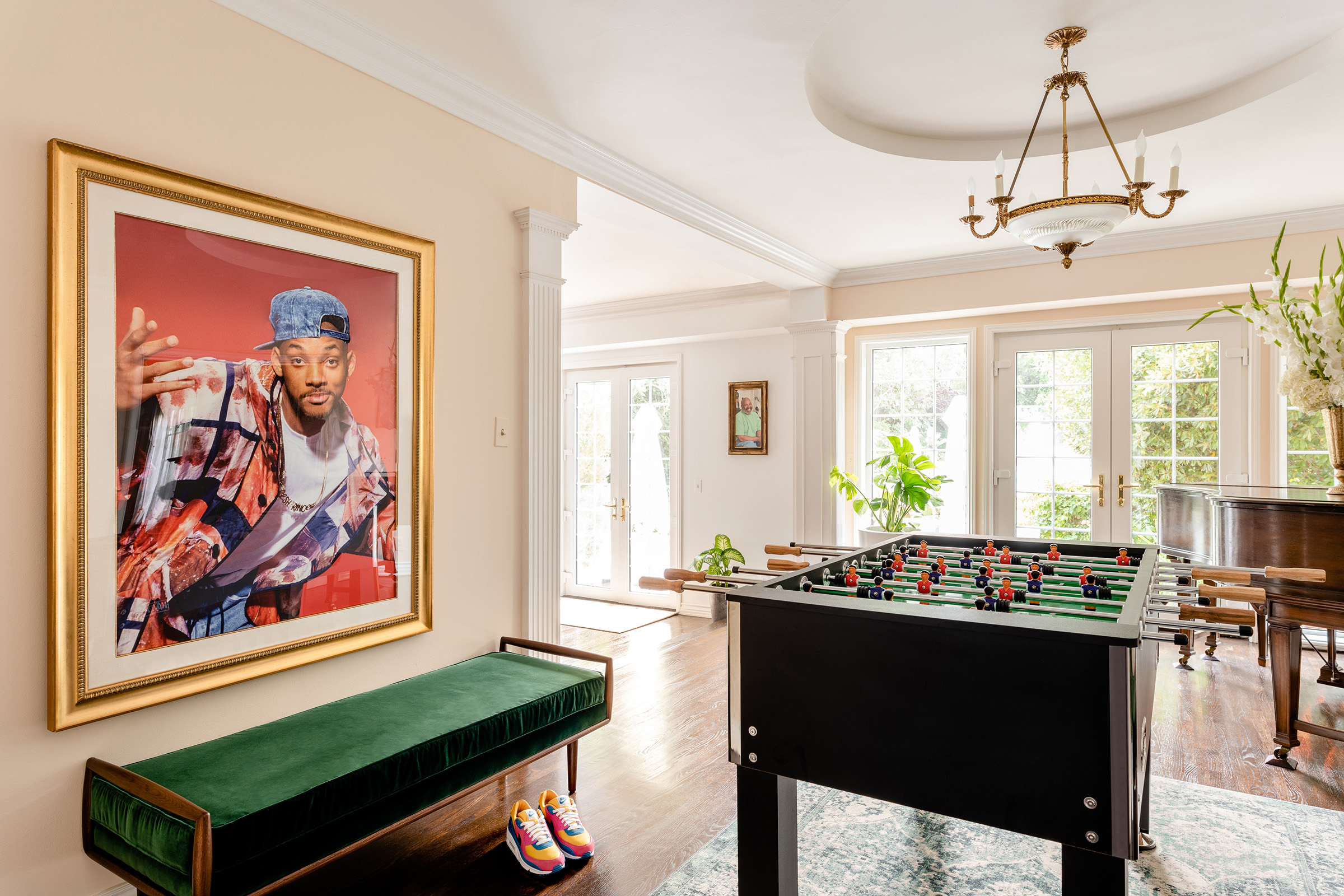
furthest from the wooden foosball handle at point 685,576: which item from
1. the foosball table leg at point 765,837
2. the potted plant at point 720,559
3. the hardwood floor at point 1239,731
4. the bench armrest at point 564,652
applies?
Answer: the potted plant at point 720,559

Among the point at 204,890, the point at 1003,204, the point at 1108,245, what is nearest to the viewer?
the point at 204,890

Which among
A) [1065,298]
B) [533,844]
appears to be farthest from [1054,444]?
[533,844]

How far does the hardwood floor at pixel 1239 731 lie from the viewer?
→ 2.74 metres

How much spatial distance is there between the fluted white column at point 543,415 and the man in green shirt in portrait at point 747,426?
3.12 m

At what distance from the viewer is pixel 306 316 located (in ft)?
7.13

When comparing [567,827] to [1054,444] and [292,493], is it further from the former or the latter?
[1054,444]

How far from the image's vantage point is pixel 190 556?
1.91 meters

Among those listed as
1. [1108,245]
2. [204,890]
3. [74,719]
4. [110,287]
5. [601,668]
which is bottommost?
[601,668]

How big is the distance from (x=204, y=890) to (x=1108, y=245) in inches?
201

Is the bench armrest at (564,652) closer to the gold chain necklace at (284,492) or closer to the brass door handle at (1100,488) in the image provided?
the gold chain necklace at (284,492)

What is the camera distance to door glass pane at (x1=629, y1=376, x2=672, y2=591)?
21.1 feet

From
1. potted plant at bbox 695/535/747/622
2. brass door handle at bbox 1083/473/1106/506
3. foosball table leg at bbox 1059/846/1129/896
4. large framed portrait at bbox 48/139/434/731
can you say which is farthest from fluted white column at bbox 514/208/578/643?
brass door handle at bbox 1083/473/1106/506

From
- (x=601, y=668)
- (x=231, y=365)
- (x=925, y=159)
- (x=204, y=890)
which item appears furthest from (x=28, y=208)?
(x=601, y=668)

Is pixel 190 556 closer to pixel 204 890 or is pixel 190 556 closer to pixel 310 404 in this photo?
pixel 310 404
